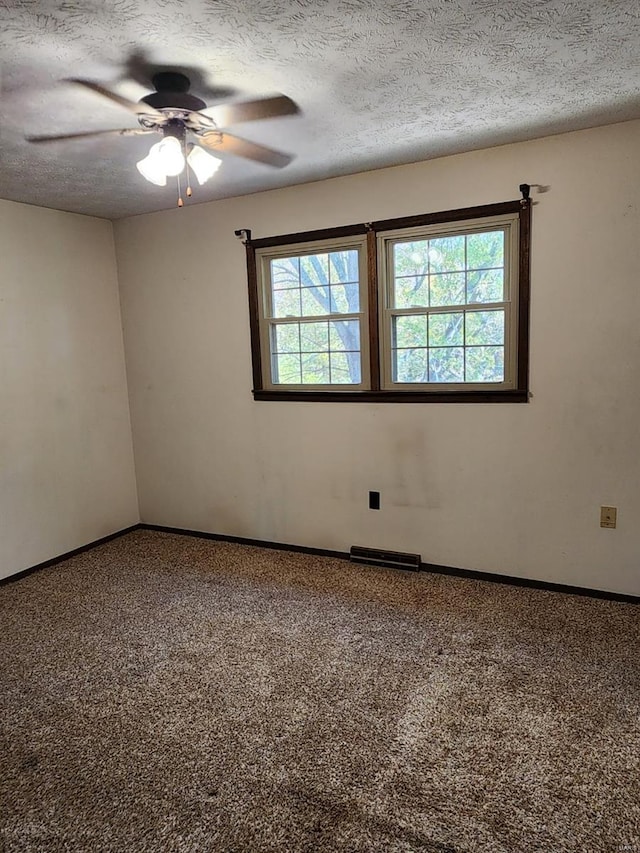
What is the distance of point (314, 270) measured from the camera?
3.58m

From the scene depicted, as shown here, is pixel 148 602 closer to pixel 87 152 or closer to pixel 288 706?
pixel 288 706

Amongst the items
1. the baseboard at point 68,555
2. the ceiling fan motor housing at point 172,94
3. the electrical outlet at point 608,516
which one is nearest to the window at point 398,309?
the electrical outlet at point 608,516

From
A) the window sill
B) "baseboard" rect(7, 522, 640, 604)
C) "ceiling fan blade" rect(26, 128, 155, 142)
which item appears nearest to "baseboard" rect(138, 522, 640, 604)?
"baseboard" rect(7, 522, 640, 604)

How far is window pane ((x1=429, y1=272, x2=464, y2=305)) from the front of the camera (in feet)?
10.4

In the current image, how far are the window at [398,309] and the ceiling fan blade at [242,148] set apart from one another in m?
0.61

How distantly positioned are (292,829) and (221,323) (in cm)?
306

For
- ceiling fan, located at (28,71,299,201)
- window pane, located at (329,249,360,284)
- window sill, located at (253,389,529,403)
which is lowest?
window sill, located at (253,389,529,403)

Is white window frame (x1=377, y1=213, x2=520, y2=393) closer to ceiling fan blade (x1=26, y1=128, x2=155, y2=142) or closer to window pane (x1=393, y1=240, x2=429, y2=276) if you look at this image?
window pane (x1=393, y1=240, x2=429, y2=276)

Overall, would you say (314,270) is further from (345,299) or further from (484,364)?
(484,364)

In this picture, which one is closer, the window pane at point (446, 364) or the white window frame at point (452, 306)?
the white window frame at point (452, 306)

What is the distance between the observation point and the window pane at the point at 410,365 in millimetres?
3341

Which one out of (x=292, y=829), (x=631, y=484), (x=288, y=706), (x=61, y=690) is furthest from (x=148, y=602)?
(x=631, y=484)

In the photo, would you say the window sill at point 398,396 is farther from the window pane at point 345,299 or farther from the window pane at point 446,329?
the window pane at point 345,299

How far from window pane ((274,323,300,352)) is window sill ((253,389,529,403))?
31cm
